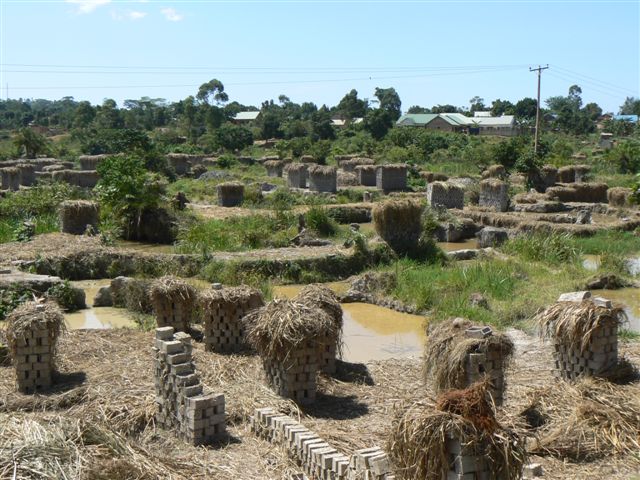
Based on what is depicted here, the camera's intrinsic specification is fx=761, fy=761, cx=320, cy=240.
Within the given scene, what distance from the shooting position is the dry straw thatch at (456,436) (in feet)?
15.4

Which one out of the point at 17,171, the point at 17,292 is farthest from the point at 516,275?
the point at 17,171

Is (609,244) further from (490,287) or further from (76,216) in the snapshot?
(76,216)

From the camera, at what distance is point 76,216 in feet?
62.5

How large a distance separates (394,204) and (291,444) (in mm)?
11535

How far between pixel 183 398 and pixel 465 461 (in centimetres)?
316

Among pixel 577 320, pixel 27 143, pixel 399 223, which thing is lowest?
pixel 577 320

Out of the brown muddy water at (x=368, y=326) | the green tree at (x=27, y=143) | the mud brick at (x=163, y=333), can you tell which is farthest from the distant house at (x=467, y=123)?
the mud brick at (x=163, y=333)

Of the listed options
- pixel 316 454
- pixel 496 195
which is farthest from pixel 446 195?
pixel 316 454

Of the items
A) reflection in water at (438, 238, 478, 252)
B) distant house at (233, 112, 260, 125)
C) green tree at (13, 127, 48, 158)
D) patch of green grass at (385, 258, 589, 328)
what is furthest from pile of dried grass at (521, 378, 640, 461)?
distant house at (233, 112, 260, 125)

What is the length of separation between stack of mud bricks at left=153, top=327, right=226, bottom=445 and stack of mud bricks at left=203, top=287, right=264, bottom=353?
6.63 feet

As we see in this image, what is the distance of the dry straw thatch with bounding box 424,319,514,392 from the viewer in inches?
282

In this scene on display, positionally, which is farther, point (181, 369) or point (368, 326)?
point (368, 326)

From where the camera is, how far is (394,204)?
17.6 meters

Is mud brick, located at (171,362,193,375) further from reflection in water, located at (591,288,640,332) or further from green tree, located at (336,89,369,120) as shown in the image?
green tree, located at (336,89,369,120)
